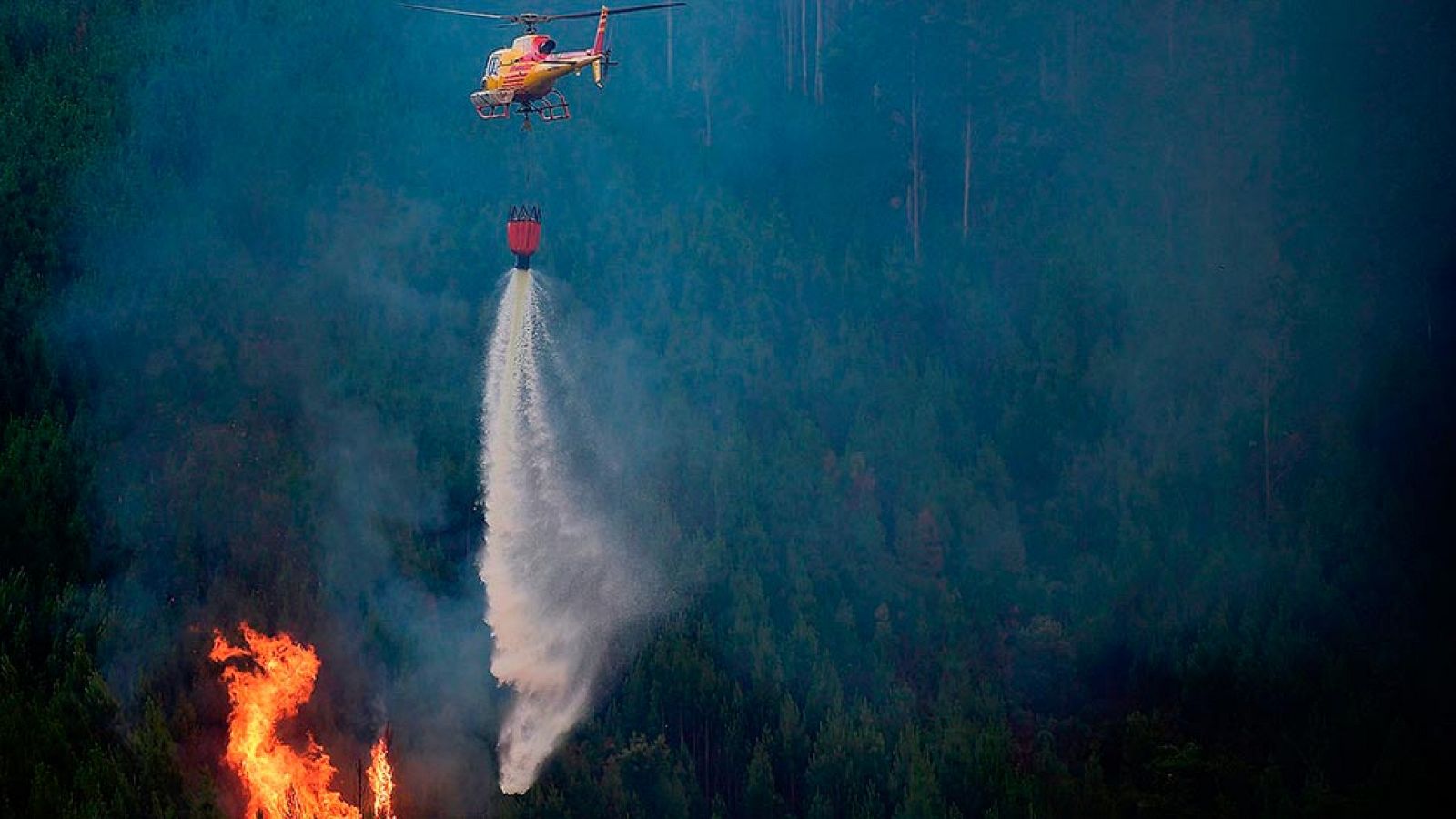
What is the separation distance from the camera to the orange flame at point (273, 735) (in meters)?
43.8

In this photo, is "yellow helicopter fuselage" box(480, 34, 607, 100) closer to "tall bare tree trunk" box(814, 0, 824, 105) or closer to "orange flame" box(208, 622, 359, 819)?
"orange flame" box(208, 622, 359, 819)

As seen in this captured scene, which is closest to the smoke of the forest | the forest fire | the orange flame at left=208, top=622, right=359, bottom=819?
→ the forest

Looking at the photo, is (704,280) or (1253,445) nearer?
(1253,445)

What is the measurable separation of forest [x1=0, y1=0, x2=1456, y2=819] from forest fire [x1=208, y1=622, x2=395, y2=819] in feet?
3.02

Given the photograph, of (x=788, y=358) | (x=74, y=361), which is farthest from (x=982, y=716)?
(x=74, y=361)

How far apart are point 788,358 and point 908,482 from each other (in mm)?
8836

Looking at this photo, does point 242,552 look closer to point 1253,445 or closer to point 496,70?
point 496,70

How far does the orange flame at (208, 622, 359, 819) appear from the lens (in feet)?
144

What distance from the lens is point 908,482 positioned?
63.9 metres

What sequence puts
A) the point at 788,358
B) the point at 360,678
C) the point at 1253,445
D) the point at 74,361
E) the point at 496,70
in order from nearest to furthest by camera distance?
the point at 496,70, the point at 360,678, the point at 74,361, the point at 1253,445, the point at 788,358

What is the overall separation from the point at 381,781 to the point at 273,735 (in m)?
3.58

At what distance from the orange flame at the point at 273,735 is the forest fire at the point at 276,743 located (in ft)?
0.08

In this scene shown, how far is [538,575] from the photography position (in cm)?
5625

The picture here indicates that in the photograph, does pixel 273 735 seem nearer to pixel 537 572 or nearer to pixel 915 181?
pixel 537 572
